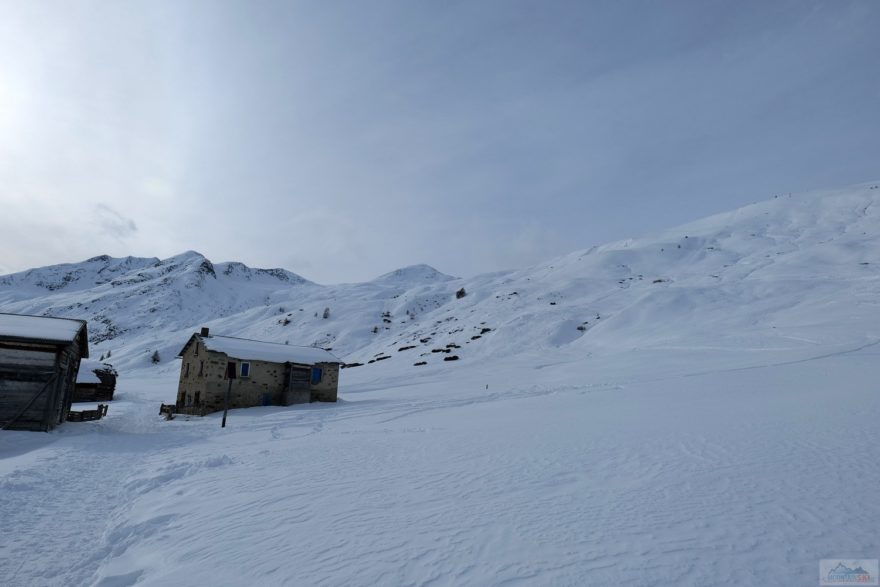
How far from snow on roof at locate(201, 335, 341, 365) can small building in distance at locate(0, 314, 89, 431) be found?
38.8 ft

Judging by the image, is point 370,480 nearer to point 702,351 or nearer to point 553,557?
point 553,557

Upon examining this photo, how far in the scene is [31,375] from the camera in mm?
19391

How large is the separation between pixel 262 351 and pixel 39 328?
586 inches

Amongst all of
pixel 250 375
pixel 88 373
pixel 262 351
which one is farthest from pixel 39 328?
pixel 88 373

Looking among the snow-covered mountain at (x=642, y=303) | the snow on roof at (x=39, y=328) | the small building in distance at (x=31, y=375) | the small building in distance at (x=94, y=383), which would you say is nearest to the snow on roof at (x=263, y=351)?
the snow on roof at (x=39, y=328)

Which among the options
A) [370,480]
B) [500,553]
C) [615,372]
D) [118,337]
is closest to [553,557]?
[500,553]

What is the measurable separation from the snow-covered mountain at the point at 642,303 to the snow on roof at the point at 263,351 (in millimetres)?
21296

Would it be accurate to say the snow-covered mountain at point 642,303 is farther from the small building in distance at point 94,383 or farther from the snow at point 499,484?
the small building in distance at point 94,383

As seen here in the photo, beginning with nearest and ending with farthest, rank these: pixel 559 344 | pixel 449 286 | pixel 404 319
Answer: pixel 559 344 < pixel 404 319 < pixel 449 286

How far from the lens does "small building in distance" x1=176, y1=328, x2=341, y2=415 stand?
31688 millimetres

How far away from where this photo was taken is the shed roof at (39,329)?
19.5 meters

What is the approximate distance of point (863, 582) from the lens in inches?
186

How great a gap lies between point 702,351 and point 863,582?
35346mm

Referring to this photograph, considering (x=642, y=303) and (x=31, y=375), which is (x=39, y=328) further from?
(x=642, y=303)
